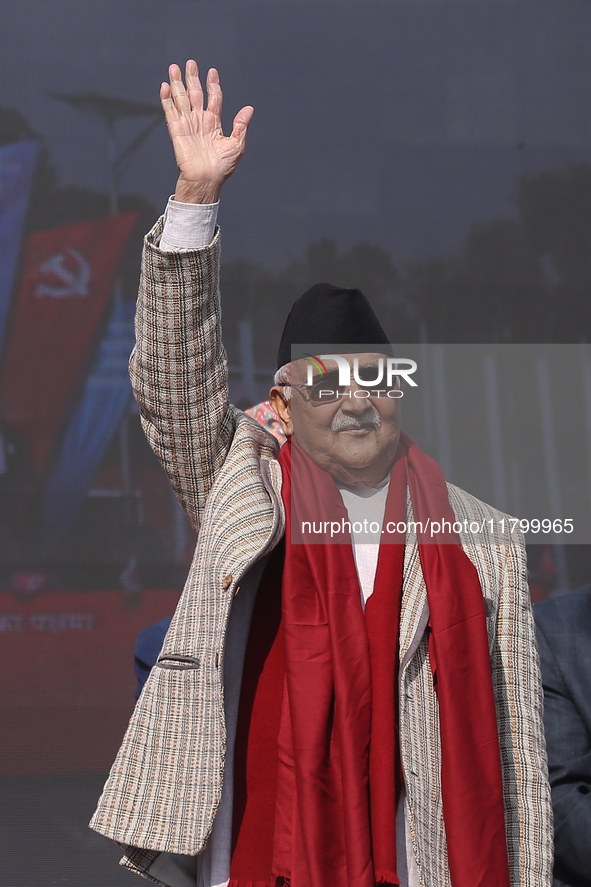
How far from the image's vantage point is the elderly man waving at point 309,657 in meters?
1.47

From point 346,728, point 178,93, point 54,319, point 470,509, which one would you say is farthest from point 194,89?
point 54,319

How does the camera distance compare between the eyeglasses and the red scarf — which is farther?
the eyeglasses

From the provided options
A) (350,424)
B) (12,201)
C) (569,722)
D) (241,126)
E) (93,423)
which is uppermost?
(12,201)

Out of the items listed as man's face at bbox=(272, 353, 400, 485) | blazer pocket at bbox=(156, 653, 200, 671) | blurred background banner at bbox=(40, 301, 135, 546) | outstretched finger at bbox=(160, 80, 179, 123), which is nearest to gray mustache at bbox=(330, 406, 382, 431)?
man's face at bbox=(272, 353, 400, 485)

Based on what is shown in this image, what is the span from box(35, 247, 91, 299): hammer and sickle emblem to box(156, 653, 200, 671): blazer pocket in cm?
287

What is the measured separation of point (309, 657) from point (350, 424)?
0.43 m

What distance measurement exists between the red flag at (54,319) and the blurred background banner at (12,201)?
0.19 feet

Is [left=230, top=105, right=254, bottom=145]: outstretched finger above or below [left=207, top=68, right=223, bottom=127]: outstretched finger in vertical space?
below

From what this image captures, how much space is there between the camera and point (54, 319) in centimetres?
406

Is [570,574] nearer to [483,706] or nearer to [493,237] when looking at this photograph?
[493,237]

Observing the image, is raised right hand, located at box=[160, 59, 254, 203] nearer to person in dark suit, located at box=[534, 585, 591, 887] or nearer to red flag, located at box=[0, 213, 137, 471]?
person in dark suit, located at box=[534, 585, 591, 887]

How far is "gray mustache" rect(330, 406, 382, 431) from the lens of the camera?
1.70 metres

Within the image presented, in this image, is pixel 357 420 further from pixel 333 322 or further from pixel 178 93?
pixel 178 93

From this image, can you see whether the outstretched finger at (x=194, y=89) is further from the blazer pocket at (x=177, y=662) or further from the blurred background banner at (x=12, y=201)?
the blurred background banner at (x=12, y=201)
